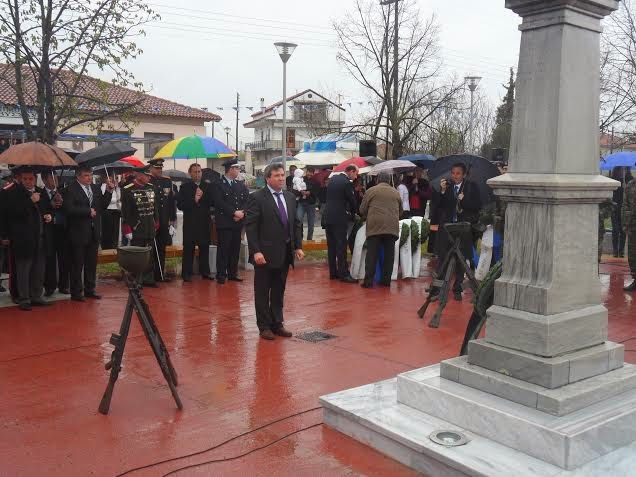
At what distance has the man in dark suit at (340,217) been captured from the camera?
1066 centimetres

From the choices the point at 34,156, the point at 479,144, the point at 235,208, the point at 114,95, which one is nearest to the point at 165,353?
the point at 34,156

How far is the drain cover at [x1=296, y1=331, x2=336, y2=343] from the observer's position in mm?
6973

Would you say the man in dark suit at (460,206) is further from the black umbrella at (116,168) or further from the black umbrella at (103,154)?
the black umbrella at (116,168)

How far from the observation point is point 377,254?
33.3ft

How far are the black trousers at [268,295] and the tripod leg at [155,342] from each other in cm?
209

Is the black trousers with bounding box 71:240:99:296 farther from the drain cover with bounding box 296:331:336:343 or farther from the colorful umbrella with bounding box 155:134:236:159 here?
the drain cover with bounding box 296:331:336:343

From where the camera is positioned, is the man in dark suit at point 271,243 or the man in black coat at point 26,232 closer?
the man in dark suit at point 271,243

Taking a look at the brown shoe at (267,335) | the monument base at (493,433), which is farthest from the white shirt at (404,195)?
the monument base at (493,433)

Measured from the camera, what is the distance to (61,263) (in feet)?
29.3

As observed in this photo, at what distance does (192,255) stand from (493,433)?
743 centimetres

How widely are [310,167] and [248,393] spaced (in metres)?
14.8

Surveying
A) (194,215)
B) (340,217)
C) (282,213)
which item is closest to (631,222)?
(340,217)

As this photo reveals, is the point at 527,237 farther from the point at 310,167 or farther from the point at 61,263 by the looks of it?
the point at 310,167

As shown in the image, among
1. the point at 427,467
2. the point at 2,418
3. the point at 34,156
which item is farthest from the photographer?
the point at 34,156
